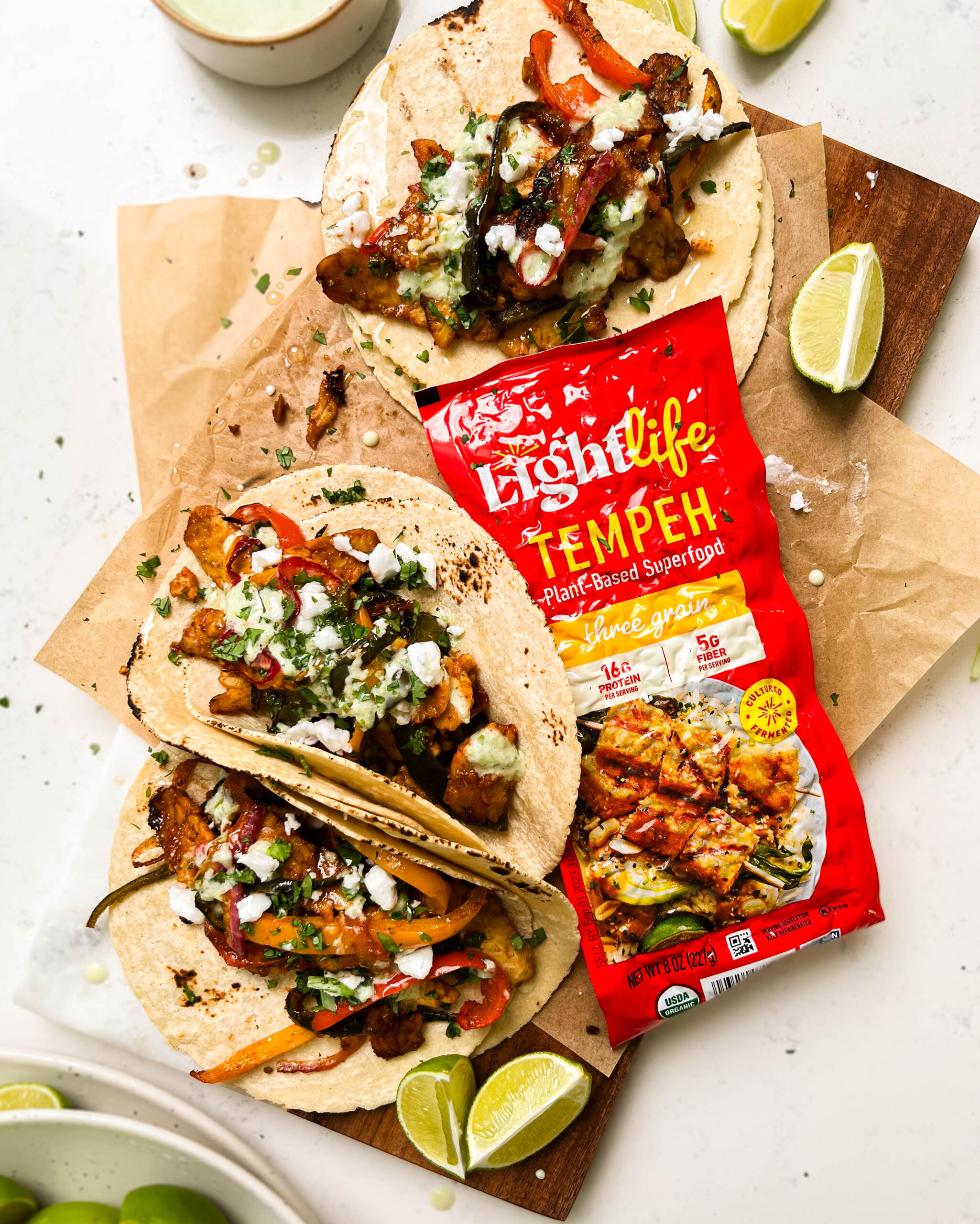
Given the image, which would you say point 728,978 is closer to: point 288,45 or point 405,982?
point 405,982

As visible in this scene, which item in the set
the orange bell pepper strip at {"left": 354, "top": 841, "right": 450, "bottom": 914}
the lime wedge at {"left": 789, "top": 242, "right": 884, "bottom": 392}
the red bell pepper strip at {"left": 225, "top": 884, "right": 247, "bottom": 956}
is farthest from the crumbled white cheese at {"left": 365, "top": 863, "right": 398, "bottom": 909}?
the lime wedge at {"left": 789, "top": 242, "right": 884, "bottom": 392}

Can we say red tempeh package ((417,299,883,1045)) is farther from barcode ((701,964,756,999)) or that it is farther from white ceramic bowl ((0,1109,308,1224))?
white ceramic bowl ((0,1109,308,1224))

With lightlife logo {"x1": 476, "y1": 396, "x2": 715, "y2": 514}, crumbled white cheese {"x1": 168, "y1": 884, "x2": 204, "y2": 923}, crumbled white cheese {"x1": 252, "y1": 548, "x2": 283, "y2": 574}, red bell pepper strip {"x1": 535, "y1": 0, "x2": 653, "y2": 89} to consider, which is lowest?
crumbled white cheese {"x1": 168, "y1": 884, "x2": 204, "y2": 923}

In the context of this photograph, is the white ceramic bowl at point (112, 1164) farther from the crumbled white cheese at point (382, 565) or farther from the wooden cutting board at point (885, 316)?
the crumbled white cheese at point (382, 565)

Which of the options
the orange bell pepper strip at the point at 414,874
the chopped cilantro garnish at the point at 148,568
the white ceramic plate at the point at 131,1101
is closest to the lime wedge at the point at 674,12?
the chopped cilantro garnish at the point at 148,568

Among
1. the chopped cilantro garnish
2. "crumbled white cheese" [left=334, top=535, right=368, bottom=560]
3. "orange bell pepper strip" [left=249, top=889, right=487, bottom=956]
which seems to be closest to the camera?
"orange bell pepper strip" [left=249, top=889, right=487, bottom=956]

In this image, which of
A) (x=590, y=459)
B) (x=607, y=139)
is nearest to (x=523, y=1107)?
(x=590, y=459)
